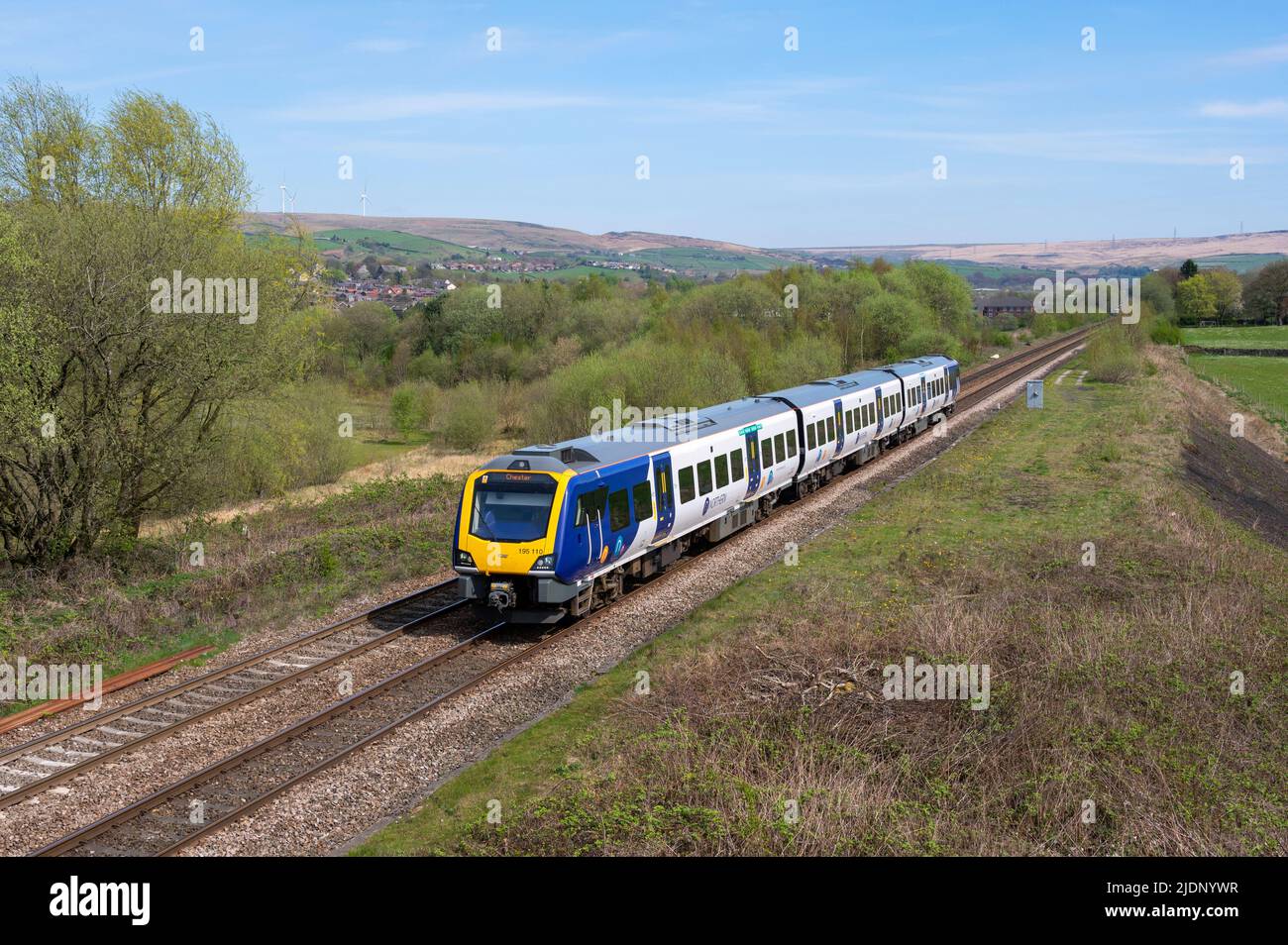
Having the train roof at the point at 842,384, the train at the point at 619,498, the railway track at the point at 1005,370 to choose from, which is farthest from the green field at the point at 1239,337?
the train at the point at 619,498

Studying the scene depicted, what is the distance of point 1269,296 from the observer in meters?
123

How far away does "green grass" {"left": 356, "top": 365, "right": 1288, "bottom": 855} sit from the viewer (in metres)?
8.93

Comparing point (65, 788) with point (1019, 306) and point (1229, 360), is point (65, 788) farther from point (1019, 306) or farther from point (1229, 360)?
point (1019, 306)

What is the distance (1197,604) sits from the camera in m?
14.6

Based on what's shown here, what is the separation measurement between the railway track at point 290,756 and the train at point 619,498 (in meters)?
1.10

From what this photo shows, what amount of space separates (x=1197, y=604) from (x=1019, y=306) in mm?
140702

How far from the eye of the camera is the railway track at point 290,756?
33.8 ft

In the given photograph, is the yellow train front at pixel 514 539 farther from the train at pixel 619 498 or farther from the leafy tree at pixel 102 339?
the leafy tree at pixel 102 339

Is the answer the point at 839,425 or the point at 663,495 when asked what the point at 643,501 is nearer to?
the point at 663,495

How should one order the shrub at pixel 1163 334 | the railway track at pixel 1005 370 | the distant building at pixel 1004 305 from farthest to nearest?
the distant building at pixel 1004 305 < the shrub at pixel 1163 334 < the railway track at pixel 1005 370

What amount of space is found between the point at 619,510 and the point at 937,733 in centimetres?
841

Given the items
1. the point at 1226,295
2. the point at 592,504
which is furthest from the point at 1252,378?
the point at 592,504

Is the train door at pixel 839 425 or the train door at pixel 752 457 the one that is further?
the train door at pixel 839 425
